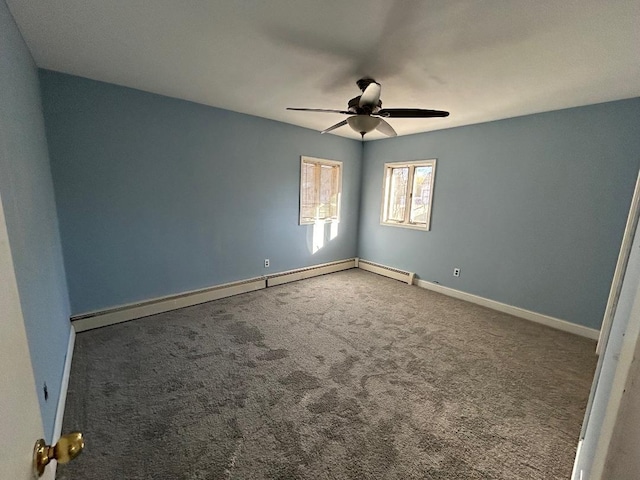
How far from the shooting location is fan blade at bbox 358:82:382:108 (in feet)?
6.63

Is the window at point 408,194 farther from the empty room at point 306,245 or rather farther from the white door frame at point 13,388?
the white door frame at point 13,388

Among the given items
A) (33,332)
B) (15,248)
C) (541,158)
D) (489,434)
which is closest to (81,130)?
(15,248)

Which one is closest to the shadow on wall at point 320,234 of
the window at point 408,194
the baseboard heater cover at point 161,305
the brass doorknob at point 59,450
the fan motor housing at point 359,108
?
the window at point 408,194

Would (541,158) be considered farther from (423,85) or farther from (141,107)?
(141,107)

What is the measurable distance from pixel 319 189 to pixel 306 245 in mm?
987

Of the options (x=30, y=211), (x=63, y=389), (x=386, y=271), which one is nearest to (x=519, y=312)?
(x=386, y=271)

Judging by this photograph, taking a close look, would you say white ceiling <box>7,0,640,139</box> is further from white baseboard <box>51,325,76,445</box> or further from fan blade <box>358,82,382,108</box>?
white baseboard <box>51,325,76,445</box>

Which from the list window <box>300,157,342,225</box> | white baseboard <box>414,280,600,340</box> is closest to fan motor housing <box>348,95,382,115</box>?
window <box>300,157,342,225</box>

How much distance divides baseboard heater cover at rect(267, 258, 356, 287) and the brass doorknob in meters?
3.56

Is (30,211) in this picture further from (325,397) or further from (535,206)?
(535,206)

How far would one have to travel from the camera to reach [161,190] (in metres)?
3.09

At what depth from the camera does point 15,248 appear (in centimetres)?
124

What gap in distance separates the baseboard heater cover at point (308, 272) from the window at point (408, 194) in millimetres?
1074

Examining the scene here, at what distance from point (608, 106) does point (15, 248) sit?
A: 464cm
